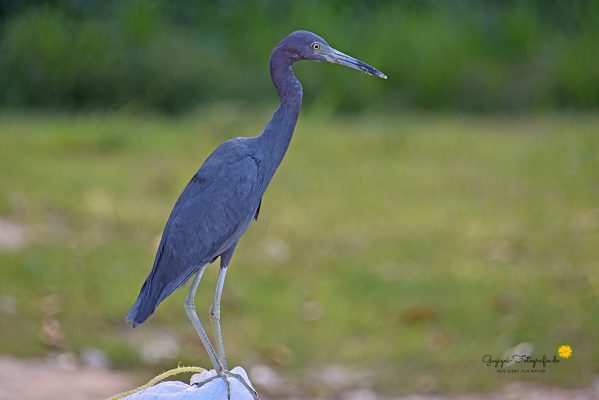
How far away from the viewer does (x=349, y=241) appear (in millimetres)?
7773

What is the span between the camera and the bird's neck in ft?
12.3

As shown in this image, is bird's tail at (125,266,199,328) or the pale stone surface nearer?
the pale stone surface

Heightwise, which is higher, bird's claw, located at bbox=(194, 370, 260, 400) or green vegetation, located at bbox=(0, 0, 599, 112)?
green vegetation, located at bbox=(0, 0, 599, 112)

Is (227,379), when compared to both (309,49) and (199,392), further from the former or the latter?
(309,49)

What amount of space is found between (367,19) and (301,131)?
2399mm

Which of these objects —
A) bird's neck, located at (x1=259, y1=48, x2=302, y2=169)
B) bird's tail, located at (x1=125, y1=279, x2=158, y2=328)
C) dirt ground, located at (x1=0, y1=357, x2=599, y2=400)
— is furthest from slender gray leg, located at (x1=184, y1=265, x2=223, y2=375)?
dirt ground, located at (x1=0, y1=357, x2=599, y2=400)

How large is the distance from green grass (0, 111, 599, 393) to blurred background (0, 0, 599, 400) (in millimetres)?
18

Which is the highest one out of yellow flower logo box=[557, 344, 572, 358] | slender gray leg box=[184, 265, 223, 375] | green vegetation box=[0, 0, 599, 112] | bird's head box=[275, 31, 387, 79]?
green vegetation box=[0, 0, 599, 112]

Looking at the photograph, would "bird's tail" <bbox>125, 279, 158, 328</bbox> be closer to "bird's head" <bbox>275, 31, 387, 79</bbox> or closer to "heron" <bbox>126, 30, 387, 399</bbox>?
"heron" <bbox>126, 30, 387, 399</bbox>

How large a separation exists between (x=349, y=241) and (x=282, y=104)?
4.08m

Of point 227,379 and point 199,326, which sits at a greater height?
point 199,326

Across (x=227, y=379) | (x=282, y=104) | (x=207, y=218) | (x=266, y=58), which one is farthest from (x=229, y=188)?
(x=266, y=58)

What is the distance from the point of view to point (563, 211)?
8219mm

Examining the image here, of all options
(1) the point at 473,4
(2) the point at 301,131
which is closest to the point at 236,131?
(2) the point at 301,131
